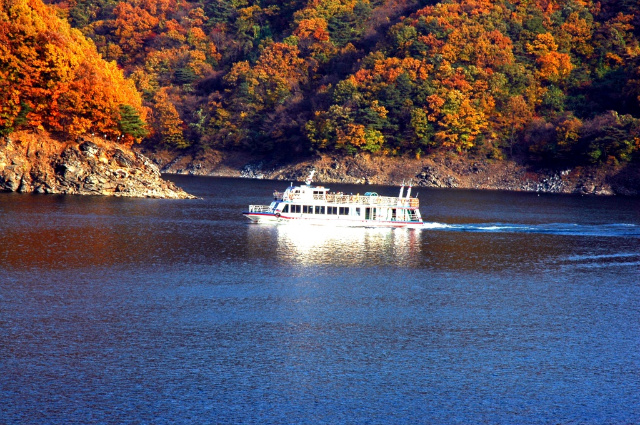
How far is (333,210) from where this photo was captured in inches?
3317

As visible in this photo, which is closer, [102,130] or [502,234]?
[502,234]

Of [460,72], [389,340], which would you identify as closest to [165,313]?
[389,340]

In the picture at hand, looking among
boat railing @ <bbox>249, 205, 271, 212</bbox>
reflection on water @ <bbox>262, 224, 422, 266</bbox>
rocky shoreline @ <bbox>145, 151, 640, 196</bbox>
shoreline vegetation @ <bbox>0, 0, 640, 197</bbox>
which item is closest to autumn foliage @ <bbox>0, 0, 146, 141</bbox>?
shoreline vegetation @ <bbox>0, 0, 640, 197</bbox>

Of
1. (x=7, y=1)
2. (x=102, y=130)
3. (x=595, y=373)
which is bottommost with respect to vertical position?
(x=595, y=373)

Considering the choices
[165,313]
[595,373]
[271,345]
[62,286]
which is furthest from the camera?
[62,286]

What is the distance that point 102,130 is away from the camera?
111m

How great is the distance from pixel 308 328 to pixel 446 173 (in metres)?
134

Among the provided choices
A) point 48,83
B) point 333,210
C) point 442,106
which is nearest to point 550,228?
point 333,210

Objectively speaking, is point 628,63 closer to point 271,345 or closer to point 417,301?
point 417,301

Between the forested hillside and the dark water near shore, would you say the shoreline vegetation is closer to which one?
the forested hillside

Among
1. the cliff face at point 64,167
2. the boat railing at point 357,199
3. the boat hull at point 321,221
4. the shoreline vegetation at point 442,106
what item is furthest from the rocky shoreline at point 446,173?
the boat hull at point 321,221

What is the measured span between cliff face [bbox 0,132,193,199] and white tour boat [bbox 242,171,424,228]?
31412 mm

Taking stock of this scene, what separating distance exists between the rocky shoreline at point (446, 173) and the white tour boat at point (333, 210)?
82032 millimetres

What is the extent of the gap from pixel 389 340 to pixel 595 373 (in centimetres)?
995
